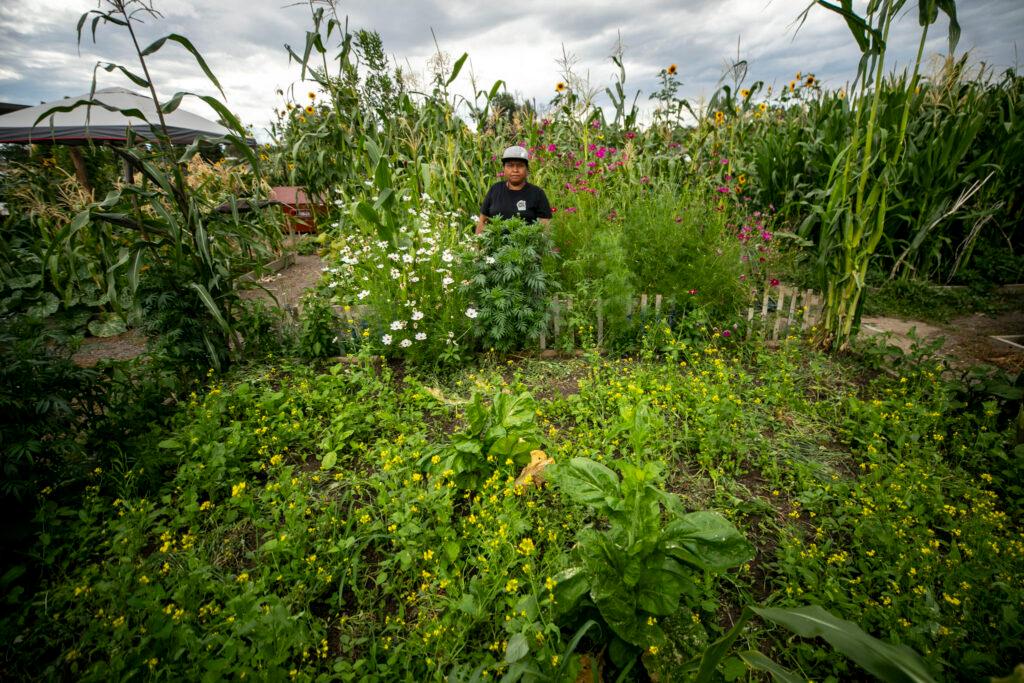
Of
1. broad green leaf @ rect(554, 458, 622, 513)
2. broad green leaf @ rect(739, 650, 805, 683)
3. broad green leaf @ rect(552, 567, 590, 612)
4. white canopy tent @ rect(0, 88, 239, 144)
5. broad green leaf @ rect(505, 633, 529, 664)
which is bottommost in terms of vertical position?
broad green leaf @ rect(505, 633, 529, 664)

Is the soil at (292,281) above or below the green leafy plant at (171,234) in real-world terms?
below

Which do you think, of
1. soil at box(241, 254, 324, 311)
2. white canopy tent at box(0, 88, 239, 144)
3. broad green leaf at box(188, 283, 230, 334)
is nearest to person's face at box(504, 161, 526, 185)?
broad green leaf at box(188, 283, 230, 334)

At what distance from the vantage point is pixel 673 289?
4012 millimetres

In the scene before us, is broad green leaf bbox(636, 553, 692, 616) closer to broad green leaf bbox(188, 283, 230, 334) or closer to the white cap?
broad green leaf bbox(188, 283, 230, 334)

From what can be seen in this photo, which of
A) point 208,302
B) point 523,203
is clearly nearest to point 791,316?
point 523,203

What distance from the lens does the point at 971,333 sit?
4266 millimetres

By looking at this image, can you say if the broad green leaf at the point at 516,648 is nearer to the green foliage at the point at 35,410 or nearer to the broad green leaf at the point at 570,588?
the broad green leaf at the point at 570,588

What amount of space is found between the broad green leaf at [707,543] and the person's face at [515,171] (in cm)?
364

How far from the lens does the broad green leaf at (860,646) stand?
40.1 inches

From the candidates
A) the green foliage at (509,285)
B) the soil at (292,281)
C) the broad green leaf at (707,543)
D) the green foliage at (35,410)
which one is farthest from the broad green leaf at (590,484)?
the soil at (292,281)

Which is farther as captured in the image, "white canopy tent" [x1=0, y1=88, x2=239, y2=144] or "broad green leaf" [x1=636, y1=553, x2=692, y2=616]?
"white canopy tent" [x1=0, y1=88, x2=239, y2=144]

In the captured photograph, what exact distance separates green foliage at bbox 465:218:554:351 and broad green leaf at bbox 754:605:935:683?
265 cm

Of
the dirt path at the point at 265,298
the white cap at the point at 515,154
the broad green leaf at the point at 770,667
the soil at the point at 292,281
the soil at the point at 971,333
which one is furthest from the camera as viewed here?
the soil at the point at 292,281

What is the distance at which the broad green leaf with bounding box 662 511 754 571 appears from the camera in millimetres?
1495
